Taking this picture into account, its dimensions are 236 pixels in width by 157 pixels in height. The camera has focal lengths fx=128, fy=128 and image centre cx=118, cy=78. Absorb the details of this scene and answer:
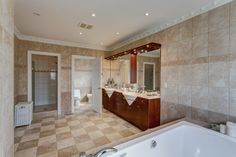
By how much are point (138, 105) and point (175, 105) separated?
887 mm

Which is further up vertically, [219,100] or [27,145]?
[219,100]

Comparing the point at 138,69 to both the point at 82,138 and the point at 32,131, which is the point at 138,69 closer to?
the point at 82,138

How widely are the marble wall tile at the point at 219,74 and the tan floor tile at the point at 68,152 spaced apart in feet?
8.68

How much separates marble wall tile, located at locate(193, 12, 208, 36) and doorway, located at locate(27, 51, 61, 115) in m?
4.15

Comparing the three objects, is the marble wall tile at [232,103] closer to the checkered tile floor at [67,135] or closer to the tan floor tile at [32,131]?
the checkered tile floor at [67,135]

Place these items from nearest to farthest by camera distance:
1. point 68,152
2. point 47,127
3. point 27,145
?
1. point 68,152
2. point 27,145
3. point 47,127

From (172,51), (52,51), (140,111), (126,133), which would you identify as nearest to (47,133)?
(126,133)

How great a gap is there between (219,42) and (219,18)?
391mm

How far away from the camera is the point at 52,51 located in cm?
445

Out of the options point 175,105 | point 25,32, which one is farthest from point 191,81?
point 25,32

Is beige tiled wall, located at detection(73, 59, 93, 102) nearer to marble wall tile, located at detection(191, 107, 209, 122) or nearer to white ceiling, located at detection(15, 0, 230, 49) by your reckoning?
white ceiling, located at detection(15, 0, 230, 49)

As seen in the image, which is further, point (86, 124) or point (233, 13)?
point (86, 124)

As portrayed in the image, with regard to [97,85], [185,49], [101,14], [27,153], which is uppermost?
[101,14]

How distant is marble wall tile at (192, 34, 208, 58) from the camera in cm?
226
